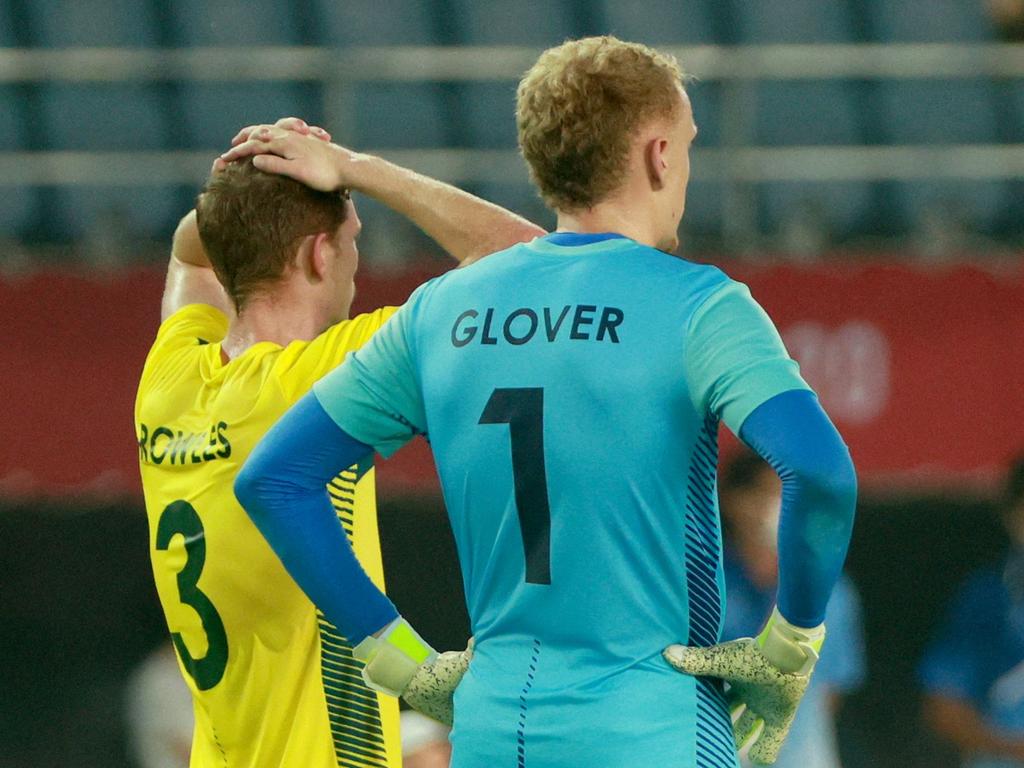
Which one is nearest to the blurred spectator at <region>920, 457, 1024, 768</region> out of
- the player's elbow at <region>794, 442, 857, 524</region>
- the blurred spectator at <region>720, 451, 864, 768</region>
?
the blurred spectator at <region>720, 451, 864, 768</region>

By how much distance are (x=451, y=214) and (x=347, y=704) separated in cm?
86

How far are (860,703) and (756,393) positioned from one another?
20.7ft

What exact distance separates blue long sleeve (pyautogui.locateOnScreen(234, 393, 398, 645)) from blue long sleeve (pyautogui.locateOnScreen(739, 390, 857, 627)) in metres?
0.61

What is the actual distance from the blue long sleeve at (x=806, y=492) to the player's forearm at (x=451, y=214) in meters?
0.95

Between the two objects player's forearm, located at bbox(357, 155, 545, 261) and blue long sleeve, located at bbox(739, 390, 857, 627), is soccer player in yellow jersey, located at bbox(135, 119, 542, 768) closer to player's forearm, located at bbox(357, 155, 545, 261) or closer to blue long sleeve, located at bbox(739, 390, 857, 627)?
player's forearm, located at bbox(357, 155, 545, 261)

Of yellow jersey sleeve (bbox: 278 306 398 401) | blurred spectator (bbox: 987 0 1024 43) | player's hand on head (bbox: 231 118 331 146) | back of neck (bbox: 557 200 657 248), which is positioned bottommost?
blurred spectator (bbox: 987 0 1024 43)

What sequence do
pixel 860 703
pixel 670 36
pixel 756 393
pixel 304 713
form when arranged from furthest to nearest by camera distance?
pixel 670 36 < pixel 860 703 < pixel 304 713 < pixel 756 393

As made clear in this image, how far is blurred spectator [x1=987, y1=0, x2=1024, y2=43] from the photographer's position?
27.5 feet

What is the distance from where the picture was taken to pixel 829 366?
7.26 meters

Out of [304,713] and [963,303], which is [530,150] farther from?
[963,303]

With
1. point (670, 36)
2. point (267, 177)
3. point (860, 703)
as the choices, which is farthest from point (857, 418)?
point (267, 177)

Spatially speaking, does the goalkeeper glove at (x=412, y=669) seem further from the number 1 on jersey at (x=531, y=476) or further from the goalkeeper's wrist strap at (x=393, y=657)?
the number 1 on jersey at (x=531, y=476)

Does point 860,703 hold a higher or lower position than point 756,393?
lower

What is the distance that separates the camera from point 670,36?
29.5 ft
